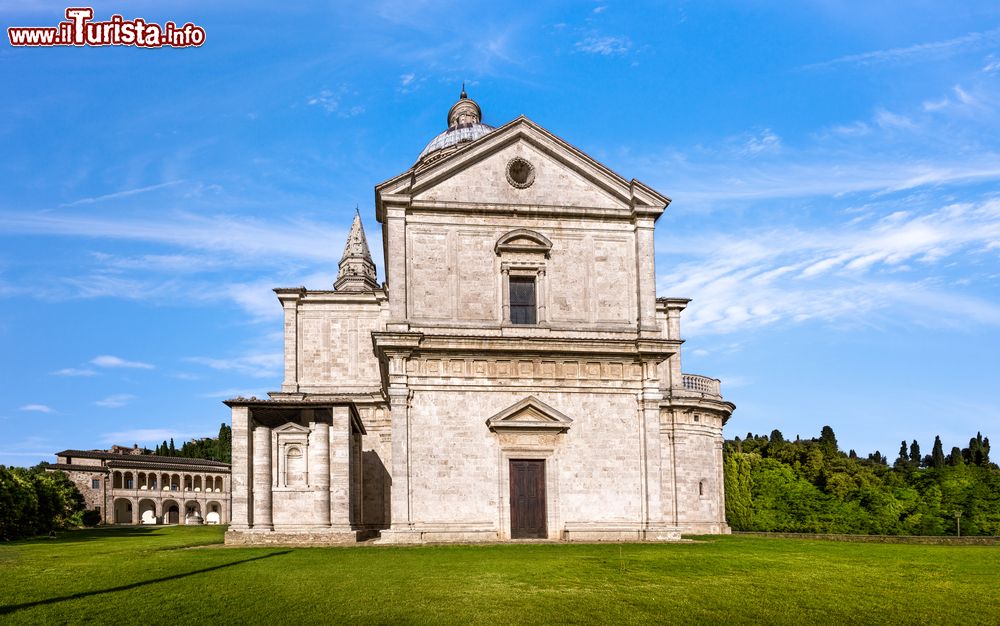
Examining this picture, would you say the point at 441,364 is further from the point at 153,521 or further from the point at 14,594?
the point at 153,521

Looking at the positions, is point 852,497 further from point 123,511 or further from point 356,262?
point 123,511

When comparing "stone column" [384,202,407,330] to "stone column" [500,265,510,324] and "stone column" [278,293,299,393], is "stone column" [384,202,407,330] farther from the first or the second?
"stone column" [278,293,299,393]

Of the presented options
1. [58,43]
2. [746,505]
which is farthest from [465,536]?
[746,505]

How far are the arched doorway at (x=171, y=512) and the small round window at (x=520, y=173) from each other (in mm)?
75191

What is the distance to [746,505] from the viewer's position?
143 ft

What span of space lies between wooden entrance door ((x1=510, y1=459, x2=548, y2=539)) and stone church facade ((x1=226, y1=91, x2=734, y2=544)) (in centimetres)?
5

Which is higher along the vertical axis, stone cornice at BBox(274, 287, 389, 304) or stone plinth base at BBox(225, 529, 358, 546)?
stone cornice at BBox(274, 287, 389, 304)

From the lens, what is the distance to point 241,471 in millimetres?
26578

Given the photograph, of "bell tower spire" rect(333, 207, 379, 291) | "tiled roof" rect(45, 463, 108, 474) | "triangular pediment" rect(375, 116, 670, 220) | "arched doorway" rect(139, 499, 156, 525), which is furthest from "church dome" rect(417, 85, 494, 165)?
"arched doorway" rect(139, 499, 156, 525)

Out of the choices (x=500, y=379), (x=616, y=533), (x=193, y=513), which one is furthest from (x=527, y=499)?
(x=193, y=513)

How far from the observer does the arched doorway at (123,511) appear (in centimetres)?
8775

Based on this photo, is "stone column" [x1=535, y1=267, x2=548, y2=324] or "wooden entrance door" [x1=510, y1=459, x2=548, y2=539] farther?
"stone column" [x1=535, y1=267, x2=548, y2=324]

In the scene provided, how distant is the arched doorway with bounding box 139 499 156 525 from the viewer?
295ft

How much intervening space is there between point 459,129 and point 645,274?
84.2 ft
